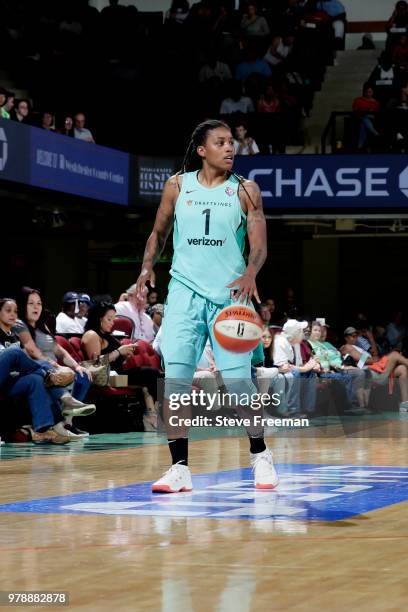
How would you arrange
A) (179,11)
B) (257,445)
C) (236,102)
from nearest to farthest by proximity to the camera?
(257,445), (236,102), (179,11)

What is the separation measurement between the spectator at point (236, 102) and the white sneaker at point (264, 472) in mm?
14270

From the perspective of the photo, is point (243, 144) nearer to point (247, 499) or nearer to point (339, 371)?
point (339, 371)

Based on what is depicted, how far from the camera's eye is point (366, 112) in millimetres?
19422

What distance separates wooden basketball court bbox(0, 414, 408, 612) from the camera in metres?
3.56

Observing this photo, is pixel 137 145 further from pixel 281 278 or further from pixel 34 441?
pixel 34 441

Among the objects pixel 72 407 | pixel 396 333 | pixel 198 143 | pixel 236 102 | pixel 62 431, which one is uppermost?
pixel 236 102

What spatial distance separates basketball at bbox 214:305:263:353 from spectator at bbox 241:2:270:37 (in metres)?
17.0

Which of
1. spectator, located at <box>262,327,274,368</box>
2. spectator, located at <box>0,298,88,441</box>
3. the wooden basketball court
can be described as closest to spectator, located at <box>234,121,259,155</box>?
spectator, located at <box>262,327,274,368</box>

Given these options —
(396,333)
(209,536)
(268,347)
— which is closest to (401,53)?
(396,333)

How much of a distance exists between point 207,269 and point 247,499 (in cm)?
115

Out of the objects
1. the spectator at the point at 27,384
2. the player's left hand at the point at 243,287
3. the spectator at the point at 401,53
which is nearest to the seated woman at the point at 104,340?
the spectator at the point at 27,384

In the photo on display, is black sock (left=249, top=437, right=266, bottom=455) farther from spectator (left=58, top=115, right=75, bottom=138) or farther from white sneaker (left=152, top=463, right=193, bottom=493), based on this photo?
spectator (left=58, top=115, right=75, bottom=138)

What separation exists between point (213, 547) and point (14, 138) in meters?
11.6

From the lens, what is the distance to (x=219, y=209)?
619 cm
